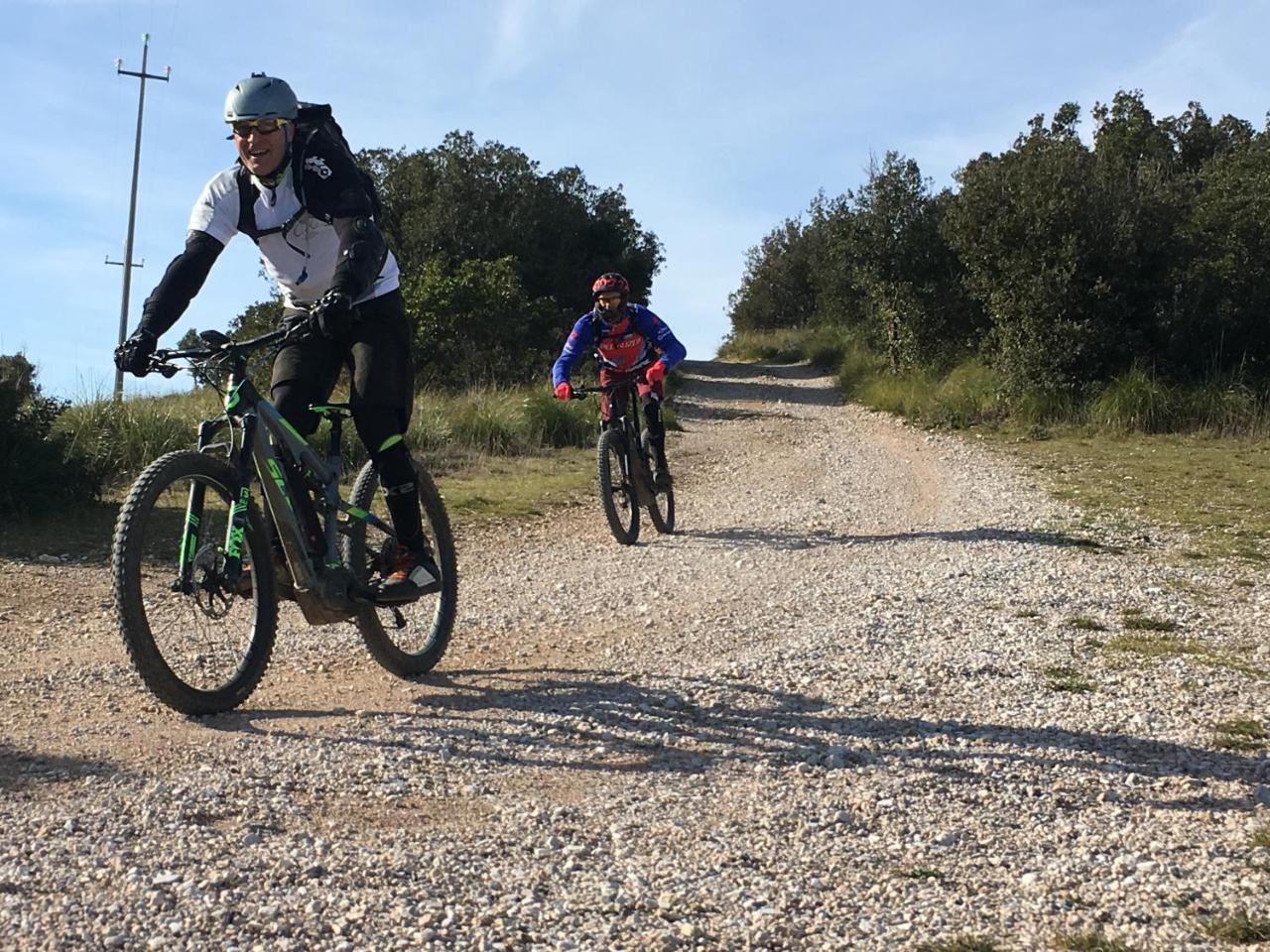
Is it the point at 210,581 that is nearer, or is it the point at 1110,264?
the point at 210,581

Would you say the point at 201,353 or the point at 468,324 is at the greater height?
the point at 468,324

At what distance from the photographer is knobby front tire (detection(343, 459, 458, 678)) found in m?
4.39

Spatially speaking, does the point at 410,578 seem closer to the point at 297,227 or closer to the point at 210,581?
the point at 210,581

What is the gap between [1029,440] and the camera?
601 inches

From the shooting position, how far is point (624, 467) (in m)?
8.43

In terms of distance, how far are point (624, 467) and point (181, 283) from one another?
4728 millimetres

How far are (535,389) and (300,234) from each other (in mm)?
12554

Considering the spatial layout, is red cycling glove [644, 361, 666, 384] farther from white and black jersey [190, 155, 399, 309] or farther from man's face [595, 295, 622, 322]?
white and black jersey [190, 155, 399, 309]

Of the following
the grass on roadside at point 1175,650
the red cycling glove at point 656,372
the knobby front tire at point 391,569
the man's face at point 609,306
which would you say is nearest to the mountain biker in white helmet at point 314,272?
the knobby front tire at point 391,569

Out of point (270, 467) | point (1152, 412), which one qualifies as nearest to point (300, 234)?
point (270, 467)

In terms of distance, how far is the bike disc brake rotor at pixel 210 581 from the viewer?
375cm

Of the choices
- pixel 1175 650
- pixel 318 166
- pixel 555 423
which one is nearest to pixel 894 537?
pixel 1175 650

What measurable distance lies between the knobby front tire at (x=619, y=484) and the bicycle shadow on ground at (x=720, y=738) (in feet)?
12.7

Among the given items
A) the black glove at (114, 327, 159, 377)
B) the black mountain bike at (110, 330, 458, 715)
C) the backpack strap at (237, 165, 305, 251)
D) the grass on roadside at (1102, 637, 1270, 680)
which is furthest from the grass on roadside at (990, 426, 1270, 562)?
the black glove at (114, 327, 159, 377)
